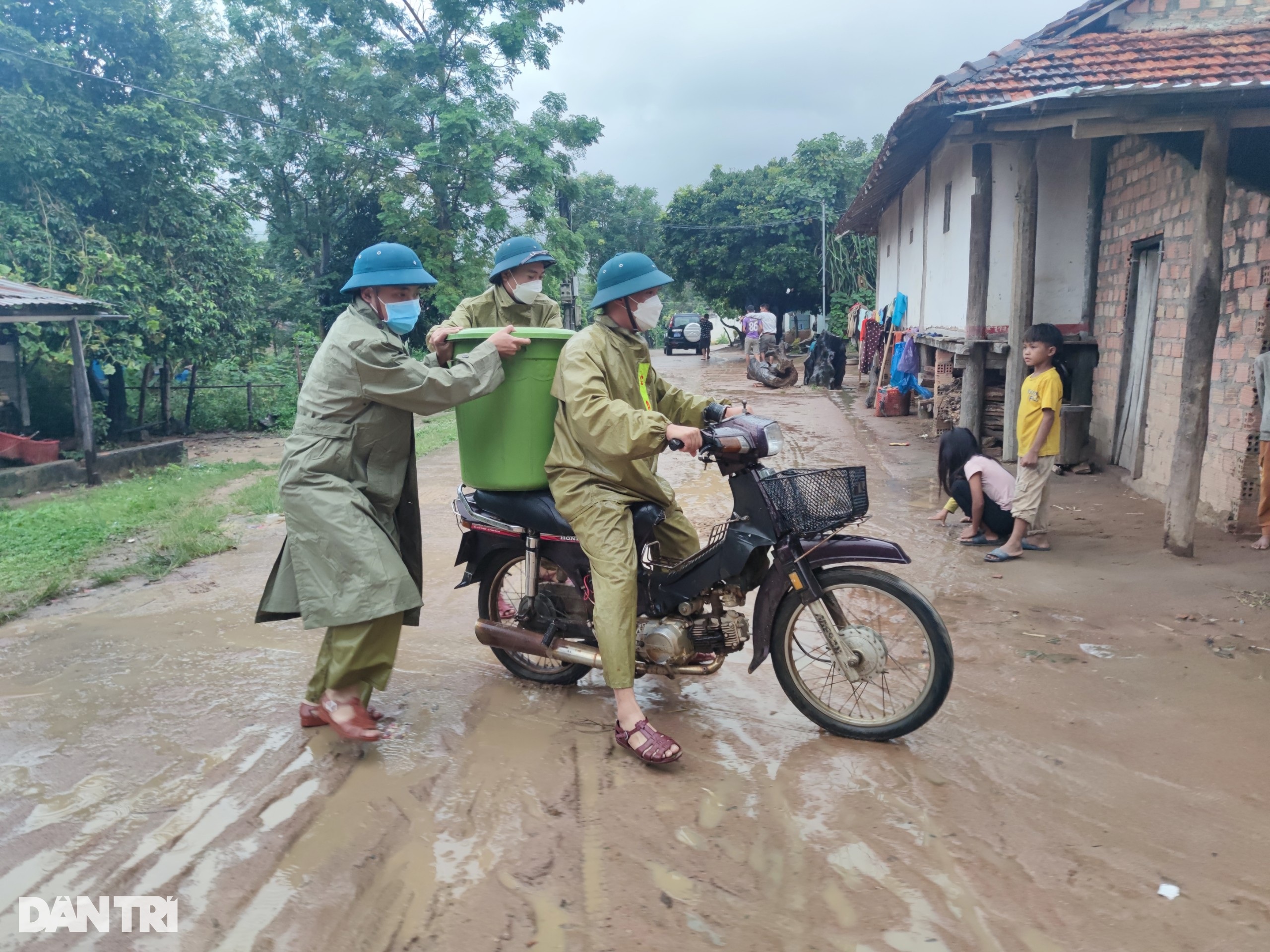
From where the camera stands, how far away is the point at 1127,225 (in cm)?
898

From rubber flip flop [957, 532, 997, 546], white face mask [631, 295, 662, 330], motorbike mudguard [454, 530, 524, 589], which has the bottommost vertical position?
rubber flip flop [957, 532, 997, 546]

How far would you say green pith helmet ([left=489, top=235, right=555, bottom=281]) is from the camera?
4609 millimetres

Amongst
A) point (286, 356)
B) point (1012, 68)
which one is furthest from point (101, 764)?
point (286, 356)

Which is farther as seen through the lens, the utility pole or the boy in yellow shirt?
the utility pole

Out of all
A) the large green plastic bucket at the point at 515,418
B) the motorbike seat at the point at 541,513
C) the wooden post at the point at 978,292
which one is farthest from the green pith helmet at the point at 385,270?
the wooden post at the point at 978,292

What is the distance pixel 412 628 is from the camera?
504cm

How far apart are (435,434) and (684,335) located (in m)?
21.5

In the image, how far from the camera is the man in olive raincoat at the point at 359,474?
3.34 m

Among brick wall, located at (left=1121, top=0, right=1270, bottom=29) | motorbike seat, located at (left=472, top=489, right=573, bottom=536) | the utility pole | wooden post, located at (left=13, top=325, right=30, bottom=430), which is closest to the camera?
motorbike seat, located at (left=472, top=489, right=573, bottom=536)

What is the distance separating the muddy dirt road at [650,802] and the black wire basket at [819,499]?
33.6 inches

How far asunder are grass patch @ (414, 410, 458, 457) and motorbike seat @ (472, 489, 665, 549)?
23.8ft

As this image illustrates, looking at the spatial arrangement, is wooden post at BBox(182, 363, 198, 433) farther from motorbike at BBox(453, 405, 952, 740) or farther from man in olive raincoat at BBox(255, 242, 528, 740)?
motorbike at BBox(453, 405, 952, 740)

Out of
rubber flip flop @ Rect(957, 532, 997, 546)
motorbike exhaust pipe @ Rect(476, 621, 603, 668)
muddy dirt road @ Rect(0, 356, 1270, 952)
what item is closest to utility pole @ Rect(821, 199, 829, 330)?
rubber flip flop @ Rect(957, 532, 997, 546)

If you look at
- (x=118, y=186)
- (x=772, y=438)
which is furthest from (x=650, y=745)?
(x=118, y=186)
